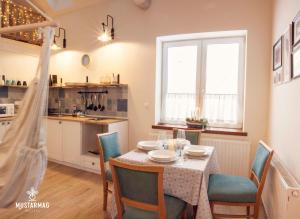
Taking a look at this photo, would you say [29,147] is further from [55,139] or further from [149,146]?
[55,139]

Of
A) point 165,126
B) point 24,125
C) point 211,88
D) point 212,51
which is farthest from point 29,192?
point 212,51

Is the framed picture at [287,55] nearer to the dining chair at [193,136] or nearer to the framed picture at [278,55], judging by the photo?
the framed picture at [278,55]

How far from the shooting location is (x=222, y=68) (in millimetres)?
3191

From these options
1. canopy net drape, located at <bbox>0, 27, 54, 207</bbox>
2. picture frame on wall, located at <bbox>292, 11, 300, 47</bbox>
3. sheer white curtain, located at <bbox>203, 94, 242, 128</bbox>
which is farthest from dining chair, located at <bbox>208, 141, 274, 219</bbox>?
canopy net drape, located at <bbox>0, 27, 54, 207</bbox>

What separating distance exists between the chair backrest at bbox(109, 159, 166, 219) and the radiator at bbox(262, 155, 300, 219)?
833 mm

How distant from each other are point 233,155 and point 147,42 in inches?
81.9

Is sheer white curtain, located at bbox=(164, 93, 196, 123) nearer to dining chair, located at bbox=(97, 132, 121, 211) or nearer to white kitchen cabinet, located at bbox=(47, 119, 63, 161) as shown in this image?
dining chair, located at bbox=(97, 132, 121, 211)

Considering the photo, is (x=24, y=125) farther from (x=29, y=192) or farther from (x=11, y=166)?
(x=29, y=192)

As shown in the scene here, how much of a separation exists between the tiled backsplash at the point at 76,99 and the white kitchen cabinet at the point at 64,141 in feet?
1.80

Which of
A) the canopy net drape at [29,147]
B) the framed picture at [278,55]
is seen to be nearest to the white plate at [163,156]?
the canopy net drape at [29,147]

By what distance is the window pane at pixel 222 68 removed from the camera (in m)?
3.13

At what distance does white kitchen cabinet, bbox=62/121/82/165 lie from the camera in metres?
3.50

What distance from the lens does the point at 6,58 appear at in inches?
156

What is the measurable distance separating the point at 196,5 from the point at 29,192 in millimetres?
2983
